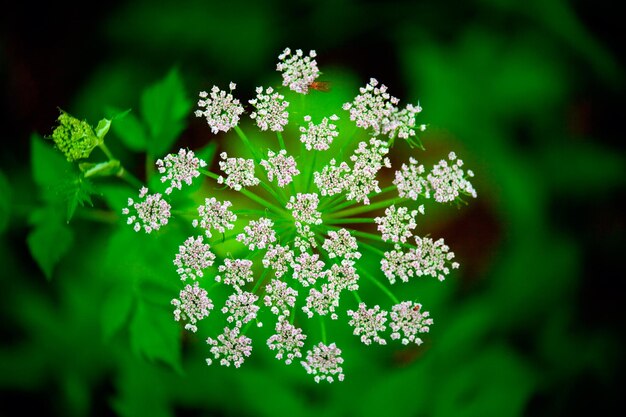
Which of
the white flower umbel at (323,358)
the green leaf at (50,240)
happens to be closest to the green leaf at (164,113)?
the green leaf at (50,240)

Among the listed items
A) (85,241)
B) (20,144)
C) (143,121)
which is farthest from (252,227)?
(20,144)

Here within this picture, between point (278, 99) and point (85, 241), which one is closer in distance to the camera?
point (278, 99)

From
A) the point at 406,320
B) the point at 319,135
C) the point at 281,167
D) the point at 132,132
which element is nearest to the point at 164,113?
the point at 132,132

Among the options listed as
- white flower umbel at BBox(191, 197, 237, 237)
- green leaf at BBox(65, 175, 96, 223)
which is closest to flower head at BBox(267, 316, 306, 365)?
white flower umbel at BBox(191, 197, 237, 237)

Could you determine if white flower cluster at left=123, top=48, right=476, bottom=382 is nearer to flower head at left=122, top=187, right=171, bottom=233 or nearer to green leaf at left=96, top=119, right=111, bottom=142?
flower head at left=122, top=187, right=171, bottom=233

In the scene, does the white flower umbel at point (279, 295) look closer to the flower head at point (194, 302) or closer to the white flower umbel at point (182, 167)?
the flower head at point (194, 302)

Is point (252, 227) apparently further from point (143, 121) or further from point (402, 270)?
point (143, 121)

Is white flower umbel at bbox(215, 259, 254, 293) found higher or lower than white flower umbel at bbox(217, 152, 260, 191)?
lower
